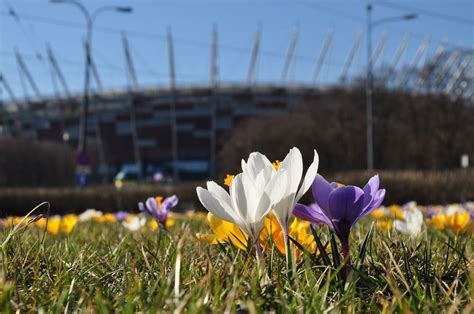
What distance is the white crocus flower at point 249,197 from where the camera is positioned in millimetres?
1159

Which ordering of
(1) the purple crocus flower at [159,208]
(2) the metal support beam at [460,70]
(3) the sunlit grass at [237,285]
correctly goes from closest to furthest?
(3) the sunlit grass at [237,285]
(1) the purple crocus flower at [159,208]
(2) the metal support beam at [460,70]

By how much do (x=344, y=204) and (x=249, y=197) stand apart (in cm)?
20

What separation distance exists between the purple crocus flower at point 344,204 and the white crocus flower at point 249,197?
0.11 meters

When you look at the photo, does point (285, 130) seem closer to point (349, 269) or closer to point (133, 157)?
point (133, 157)

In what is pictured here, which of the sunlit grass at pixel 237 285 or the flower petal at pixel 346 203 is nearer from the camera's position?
the sunlit grass at pixel 237 285

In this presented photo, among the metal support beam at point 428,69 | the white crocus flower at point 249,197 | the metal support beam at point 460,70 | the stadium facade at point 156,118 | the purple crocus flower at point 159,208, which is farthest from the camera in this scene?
the stadium facade at point 156,118

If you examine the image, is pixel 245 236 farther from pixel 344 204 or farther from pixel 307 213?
pixel 344 204

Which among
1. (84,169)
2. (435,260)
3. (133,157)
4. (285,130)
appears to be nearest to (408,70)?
(285,130)

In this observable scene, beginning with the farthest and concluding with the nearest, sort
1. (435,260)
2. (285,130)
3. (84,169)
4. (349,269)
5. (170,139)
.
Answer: (170,139) → (285,130) → (84,169) → (435,260) → (349,269)

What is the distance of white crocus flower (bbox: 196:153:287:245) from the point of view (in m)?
1.16

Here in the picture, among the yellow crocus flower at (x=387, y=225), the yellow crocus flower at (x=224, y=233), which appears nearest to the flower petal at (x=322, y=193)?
the yellow crocus flower at (x=224, y=233)

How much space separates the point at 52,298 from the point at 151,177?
62.2m

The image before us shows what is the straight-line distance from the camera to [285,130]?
38.2 metres

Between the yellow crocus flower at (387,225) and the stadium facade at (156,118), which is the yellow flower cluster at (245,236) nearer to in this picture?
the yellow crocus flower at (387,225)
